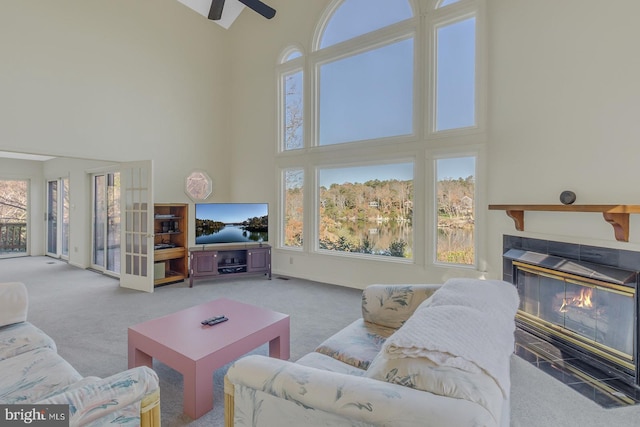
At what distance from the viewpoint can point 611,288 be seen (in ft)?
7.54

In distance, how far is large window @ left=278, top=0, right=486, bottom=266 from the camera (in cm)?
379

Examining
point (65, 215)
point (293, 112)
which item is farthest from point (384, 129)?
point (65, 215)

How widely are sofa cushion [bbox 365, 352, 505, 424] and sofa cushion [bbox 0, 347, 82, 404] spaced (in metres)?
1.51

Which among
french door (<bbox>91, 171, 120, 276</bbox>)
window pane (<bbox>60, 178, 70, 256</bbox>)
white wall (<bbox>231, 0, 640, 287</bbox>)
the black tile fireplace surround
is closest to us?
the black tile fireplace surround

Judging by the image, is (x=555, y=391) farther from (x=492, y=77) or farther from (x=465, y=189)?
(x=492, y=77)

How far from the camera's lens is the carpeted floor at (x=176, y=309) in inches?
72.4

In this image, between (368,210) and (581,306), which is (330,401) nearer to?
(581,306)

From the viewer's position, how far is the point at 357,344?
1.80 metres

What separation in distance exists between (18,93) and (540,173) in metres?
6.01

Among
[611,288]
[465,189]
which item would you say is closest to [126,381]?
[611,288]

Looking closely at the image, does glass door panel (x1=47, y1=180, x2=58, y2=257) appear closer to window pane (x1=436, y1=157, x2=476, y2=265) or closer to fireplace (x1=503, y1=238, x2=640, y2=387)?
window pane (x1=436, y1=157, x2=476, y2=265)

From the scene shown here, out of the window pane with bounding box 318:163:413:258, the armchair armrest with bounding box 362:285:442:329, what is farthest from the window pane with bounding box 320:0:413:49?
the armchair armrest with bounding box 362:285:442:329

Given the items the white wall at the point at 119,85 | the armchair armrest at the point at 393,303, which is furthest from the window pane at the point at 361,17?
the armchair armrest at the point at 393,303

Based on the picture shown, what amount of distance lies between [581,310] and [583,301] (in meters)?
0.08
